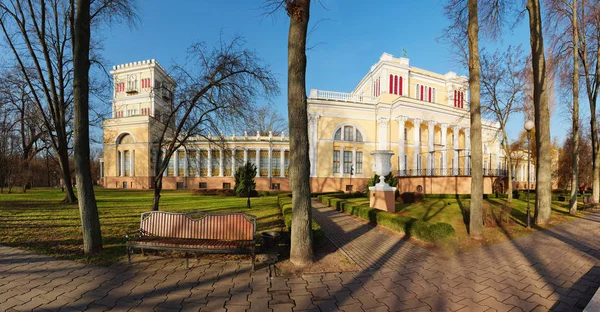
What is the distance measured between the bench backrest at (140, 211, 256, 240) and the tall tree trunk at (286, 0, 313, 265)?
971 mm

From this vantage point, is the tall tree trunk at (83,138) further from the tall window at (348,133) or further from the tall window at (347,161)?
the tall window at (348,133)

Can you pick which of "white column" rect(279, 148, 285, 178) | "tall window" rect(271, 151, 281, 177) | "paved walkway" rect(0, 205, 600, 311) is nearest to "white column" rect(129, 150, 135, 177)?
"tall window" rect(271, 151, 281, 177)

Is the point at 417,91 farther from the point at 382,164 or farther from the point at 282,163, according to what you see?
the point at 382,164

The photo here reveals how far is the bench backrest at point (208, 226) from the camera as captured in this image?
5.38 m

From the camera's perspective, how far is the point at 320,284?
14.1 ft

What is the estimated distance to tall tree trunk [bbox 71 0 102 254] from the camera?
18.8 feet

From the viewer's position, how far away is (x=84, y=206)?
19.0ft

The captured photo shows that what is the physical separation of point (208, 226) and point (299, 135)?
8.94ft

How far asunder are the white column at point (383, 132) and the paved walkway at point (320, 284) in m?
28.2

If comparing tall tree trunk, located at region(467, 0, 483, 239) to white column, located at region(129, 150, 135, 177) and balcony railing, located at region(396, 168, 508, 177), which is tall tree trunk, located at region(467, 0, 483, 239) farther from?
white column, located at region(129, 150, 135, 177)

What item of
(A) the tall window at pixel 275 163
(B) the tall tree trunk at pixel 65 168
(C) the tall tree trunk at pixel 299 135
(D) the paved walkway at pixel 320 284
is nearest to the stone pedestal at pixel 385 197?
(D) the paved walkway at pixel 320 284

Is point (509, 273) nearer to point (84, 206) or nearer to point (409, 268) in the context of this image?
point (409, 268)

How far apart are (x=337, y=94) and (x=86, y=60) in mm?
30135

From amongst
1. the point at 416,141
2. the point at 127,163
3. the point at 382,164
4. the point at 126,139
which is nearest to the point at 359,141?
the point at 416,141
